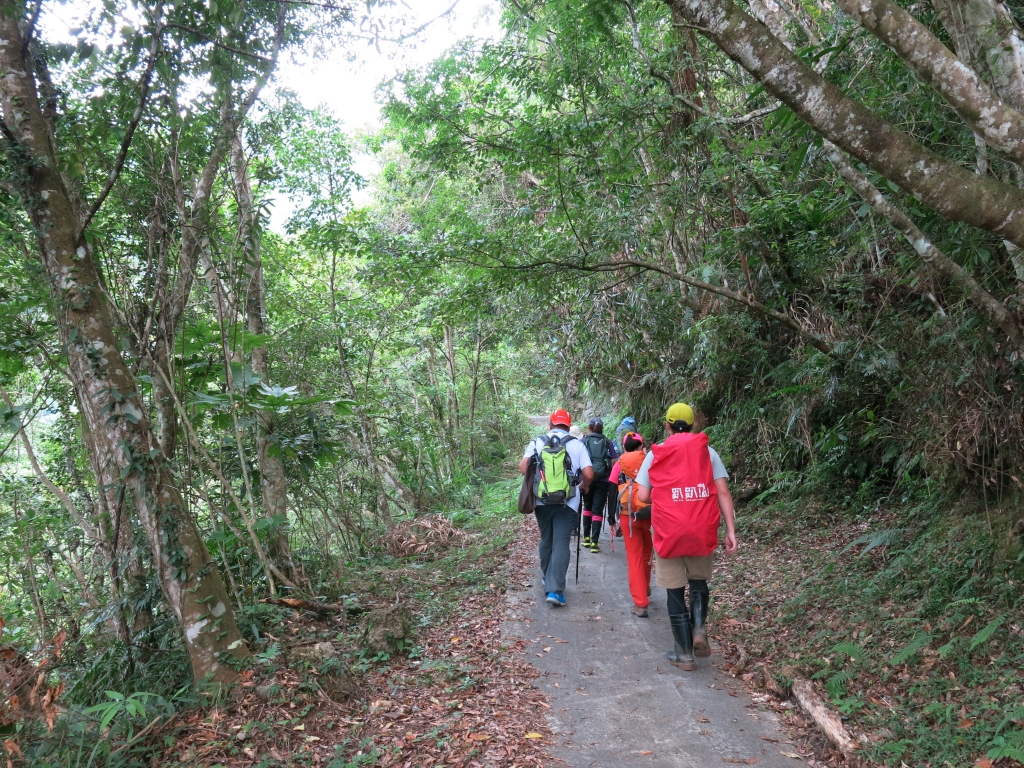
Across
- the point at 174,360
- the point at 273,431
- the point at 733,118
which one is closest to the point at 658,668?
the point at 273,431

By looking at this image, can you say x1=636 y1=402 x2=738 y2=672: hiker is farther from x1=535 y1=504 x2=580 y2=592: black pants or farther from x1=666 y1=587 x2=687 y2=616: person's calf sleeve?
x1=535 y1=504 x2=580 y2=592: black pants

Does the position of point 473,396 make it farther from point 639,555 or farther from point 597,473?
point 639,555

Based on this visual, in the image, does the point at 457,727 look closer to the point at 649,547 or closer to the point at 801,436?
the point at 649,547

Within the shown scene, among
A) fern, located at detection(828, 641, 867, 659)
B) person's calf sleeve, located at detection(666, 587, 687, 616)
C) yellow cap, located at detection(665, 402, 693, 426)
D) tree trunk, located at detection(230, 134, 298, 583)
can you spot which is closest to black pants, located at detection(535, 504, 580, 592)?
person's calf sleeve, located at detection(666, 587, 687, 616)

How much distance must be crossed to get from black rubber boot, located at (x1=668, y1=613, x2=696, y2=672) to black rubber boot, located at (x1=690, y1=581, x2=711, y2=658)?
0.07m

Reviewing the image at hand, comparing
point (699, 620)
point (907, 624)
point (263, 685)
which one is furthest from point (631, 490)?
point (263, 685)

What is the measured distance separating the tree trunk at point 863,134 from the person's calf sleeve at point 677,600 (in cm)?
349

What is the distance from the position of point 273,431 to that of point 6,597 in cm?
436

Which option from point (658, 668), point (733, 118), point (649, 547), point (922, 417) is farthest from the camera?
point (733, 118)

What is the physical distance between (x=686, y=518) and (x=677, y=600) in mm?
775

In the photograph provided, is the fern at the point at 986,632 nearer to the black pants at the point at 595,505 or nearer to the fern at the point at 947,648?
the fern at the point at 947,648

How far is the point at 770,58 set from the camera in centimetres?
339

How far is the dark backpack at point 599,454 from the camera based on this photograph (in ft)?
A: 29.6

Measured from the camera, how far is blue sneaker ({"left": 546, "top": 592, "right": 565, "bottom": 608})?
7.09 metres
